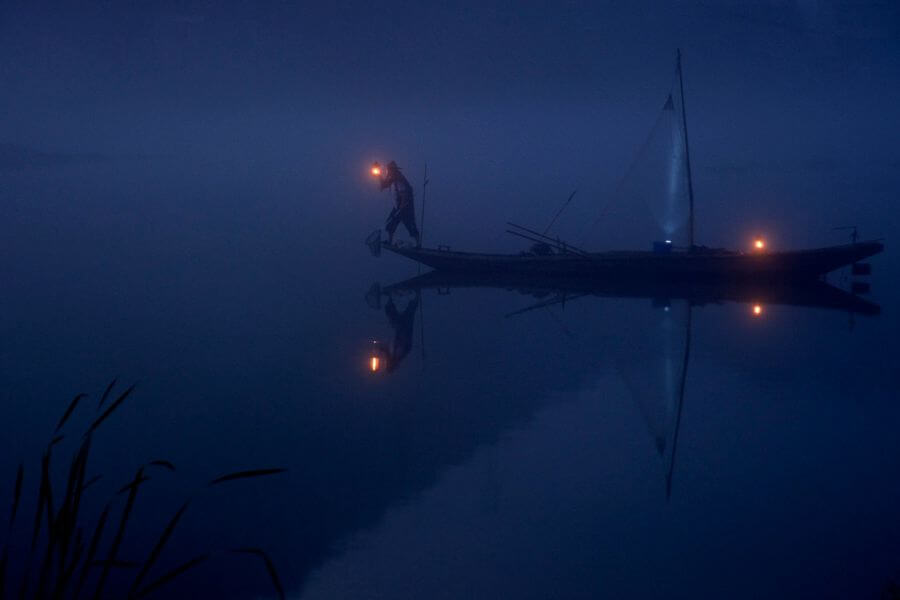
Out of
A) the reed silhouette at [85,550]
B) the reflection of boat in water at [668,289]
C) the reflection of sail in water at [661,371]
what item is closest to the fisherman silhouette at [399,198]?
the reflection of boat in water at [668,289]

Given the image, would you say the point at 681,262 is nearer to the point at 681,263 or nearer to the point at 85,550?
the point at 681,263

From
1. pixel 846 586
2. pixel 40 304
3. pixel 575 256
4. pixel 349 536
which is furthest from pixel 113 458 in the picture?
pixel 575 256

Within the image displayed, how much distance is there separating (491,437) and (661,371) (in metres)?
3.88

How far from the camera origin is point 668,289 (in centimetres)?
1867

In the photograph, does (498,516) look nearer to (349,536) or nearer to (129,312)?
(349,536)

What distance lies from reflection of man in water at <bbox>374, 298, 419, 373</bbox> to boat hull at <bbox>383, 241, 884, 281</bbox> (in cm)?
A: 350

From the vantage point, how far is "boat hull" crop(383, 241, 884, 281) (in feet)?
60.3

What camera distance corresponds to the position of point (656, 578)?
5.84m

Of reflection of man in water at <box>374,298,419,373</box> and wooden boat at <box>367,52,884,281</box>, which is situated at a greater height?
wooden boat at <box>367,52,884,281</box>

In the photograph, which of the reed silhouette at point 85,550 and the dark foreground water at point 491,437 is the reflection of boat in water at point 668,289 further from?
the reed silhouette at point 85,550

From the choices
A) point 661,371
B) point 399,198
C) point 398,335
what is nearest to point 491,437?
point 661,371

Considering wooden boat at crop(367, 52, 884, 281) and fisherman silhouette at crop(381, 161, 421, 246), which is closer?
wooden boat at crop(367, 52, 884, 281)

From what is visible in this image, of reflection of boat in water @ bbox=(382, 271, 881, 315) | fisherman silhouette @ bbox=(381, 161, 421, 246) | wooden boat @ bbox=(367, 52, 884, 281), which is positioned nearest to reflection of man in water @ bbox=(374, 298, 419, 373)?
reflection of boat in water @ bbox=(382, 271, 881, 315)

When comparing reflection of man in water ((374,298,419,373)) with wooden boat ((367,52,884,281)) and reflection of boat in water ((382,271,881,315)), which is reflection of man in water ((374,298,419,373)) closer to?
reflection of boat in water ((382,271,881,315))
